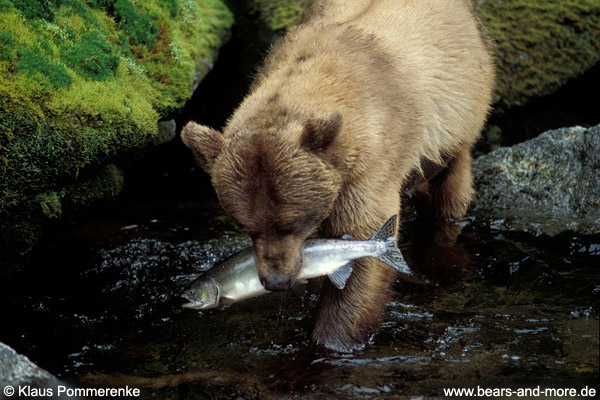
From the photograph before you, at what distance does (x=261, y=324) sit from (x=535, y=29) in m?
6.36

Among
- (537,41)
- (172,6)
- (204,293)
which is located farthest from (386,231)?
→ (537,41)

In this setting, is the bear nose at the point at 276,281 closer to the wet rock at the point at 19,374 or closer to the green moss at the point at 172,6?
the wet rock at the point at 19,374

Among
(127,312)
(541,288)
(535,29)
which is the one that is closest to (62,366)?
(127,312)

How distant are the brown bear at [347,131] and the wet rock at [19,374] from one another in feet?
5.42

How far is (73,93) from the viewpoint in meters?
5.90

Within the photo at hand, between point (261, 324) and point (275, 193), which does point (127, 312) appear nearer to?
point (261, 324)

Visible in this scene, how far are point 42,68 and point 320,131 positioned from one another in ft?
8.84

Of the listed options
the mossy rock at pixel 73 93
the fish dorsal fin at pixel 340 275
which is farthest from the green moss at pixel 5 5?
the fish dorsal fin at pixel 340 275

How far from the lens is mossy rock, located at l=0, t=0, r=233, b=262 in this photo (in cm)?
544

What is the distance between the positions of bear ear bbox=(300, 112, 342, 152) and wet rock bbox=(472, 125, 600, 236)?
403 cm

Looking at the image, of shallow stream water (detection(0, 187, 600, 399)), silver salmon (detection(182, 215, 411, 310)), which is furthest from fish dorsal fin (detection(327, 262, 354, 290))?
shallow stream water (detection(0, 187, 600, 399))

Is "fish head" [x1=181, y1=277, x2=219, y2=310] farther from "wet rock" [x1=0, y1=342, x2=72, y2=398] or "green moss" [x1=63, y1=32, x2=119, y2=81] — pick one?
"green moss" [x1=63, y1=32, x2=119, y2=81]

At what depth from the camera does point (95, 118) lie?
6023mm

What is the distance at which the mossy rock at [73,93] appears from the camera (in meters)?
5.44
